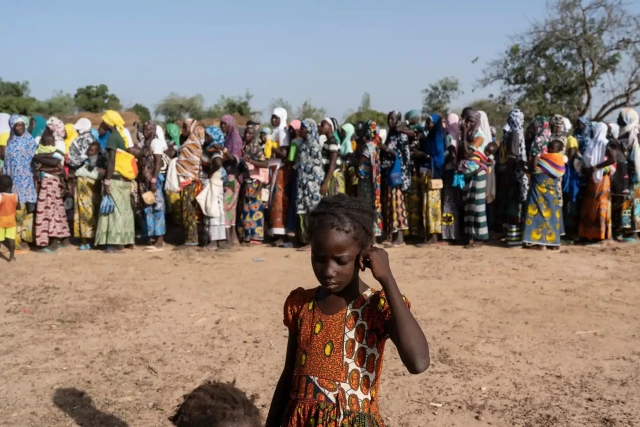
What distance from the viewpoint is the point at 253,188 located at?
1023 centimetres

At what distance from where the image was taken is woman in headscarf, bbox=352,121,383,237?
980 centimetres

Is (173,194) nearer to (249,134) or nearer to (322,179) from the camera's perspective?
(249,134)

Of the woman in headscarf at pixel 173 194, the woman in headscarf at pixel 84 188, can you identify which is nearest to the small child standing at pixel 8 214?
the woman in headscarf at pixel 84 188

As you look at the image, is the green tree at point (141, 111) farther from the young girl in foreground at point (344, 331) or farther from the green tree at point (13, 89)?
the young girl in foreground at point (344, 331)

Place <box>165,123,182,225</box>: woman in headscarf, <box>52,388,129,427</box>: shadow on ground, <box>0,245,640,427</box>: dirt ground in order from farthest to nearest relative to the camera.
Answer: <box>165,123,182,225</box>: woman in headscarf
<box>0,245,640,427</box>: dirt ground
<box>52,388,129,427</box>: shadow on ground

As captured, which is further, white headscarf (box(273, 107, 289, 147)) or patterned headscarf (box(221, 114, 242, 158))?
white headscarf (box(273, 107, 289, 147))

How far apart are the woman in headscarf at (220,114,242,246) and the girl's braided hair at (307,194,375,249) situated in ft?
24.4

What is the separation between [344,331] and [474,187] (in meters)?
7.72

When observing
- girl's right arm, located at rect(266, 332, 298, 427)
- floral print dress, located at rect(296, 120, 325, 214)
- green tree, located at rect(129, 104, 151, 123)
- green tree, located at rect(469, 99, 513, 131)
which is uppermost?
green tree, located at rect(129, 104, 151, 123)

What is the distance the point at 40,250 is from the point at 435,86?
18.8 meters

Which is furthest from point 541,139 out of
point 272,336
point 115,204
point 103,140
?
point 103,140

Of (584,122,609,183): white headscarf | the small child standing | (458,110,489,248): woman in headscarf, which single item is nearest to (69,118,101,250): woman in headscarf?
the small child standing

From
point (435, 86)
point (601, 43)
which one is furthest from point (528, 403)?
point (435, 86)

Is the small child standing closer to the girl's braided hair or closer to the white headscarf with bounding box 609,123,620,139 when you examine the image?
the girl's braided hair
